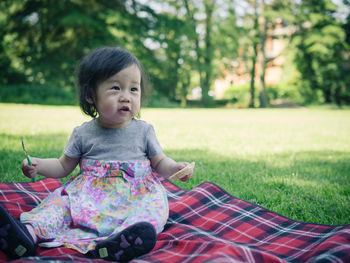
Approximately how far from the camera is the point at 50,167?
1.84 meters

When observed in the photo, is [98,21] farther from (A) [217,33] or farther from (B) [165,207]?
(B) [165,207]

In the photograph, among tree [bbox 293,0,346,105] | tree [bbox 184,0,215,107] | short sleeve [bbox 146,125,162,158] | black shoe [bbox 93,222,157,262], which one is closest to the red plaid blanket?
black shoe [bbox 93,222,157,262]

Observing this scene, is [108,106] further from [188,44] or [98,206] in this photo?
[188,44]

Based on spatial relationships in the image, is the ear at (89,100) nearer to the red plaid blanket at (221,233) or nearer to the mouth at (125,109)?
the mouth at (125,109)

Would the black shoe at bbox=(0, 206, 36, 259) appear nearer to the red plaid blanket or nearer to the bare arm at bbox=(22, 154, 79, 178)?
the red plaid blanket

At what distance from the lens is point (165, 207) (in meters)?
1.71

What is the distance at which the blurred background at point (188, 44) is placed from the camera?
15.5 m

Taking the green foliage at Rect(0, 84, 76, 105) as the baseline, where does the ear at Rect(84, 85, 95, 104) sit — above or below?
below

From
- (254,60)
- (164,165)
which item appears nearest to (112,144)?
(164,165)

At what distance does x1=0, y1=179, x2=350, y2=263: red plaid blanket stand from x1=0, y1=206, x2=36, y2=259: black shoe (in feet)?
0.26

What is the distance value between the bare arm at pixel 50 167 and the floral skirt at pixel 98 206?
10 cm

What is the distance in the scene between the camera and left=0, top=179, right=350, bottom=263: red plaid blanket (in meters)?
1.32

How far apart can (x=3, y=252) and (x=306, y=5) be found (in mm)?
24664

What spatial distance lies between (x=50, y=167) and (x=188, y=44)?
906 inches
